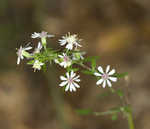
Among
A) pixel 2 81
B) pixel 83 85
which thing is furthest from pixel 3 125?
pixel 83 85

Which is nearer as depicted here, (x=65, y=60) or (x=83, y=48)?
(x=65, y=60)

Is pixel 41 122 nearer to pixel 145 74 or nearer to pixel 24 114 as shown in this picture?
pixel 24 114

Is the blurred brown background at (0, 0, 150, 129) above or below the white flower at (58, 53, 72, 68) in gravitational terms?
above

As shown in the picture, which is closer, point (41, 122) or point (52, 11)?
point (41, 122)

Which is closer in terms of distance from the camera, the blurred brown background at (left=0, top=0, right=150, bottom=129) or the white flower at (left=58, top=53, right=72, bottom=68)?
the white flower at (left=58, top=53, right=72, bottom=68)

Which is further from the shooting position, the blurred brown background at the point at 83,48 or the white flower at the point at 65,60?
the blurred brown background at the point at 83,48

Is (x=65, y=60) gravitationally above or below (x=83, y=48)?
below

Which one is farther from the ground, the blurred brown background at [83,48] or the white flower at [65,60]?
the blurred brown background at [83,48]

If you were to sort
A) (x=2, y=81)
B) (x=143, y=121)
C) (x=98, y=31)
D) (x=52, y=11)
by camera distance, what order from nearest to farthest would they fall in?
(x=143, y=121) < (x=2, y=81) < (x=98, y=31) < (x=52, y=11)
